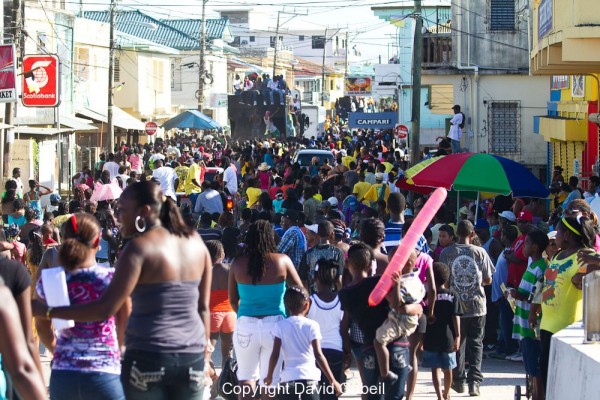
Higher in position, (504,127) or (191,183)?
(504,127)

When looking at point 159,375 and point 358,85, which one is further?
point 358,85

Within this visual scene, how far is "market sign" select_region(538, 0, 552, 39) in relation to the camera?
56.6 feet

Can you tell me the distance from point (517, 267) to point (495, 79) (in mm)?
23514

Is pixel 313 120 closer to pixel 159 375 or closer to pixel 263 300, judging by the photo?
pixel 263 300

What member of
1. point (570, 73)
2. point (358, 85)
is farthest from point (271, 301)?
point (358, 85)

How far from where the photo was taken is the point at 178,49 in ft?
224

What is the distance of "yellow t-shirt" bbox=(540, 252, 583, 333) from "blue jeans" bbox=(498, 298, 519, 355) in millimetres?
4078

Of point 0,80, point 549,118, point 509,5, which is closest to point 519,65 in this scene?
point 509,5

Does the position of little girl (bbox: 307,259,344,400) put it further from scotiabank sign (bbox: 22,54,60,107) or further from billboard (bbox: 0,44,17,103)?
scotiabank sign (bbox: 22,54,60,107)

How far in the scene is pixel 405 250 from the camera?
25.9 feet

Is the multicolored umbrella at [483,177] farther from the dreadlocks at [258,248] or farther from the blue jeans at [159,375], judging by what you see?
the blue jeans at [159,375]

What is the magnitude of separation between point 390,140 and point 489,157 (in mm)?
38118

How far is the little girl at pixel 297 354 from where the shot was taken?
813 cm

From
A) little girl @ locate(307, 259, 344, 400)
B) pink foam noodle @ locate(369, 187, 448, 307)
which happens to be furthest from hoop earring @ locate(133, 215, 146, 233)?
little girl @ locate(307, 259, 344, 400)
